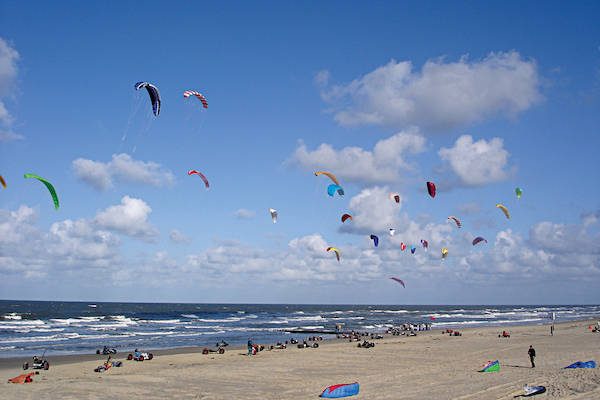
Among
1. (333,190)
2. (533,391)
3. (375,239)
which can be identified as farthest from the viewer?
(375,239)

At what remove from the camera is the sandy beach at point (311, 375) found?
14305 millimetres

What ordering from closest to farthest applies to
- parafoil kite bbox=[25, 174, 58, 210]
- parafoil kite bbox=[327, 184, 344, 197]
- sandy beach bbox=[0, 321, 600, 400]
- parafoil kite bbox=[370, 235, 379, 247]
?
sandy beach bbox=[0, 321, 600, 400] → parafoil kite bbox=[25, 174, 58, 210] → parafoil kite bbox=[327, 184, 344, 197] → parafoil kite bbox=[370, 235, 379, 247]

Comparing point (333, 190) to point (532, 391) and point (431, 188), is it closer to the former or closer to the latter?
point (431, 188)

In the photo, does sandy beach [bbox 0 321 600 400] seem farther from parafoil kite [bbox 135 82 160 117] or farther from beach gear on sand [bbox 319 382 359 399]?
parafoil kite [bbox 135 82 160 117]

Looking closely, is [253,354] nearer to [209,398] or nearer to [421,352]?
[421,352]

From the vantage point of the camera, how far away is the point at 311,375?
18031mm

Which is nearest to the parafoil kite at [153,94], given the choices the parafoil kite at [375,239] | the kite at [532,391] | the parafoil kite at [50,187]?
the parafoil kite at [50,187]

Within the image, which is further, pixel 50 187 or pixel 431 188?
pixel 431 188

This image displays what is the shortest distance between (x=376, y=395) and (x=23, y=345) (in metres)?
26.4

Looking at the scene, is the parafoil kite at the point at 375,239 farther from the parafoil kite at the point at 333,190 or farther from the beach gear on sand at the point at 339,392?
the beach gear on sand at the point at 339,392

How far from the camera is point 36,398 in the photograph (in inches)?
554

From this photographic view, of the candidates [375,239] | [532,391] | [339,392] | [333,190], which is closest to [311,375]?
[339,392]

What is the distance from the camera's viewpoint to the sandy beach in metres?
14.3

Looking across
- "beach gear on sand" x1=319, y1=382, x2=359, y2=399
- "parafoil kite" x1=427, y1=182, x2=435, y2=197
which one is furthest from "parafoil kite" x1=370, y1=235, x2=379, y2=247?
"beach gear on sand" x1=319, y1=382, x2=359, y2=399
